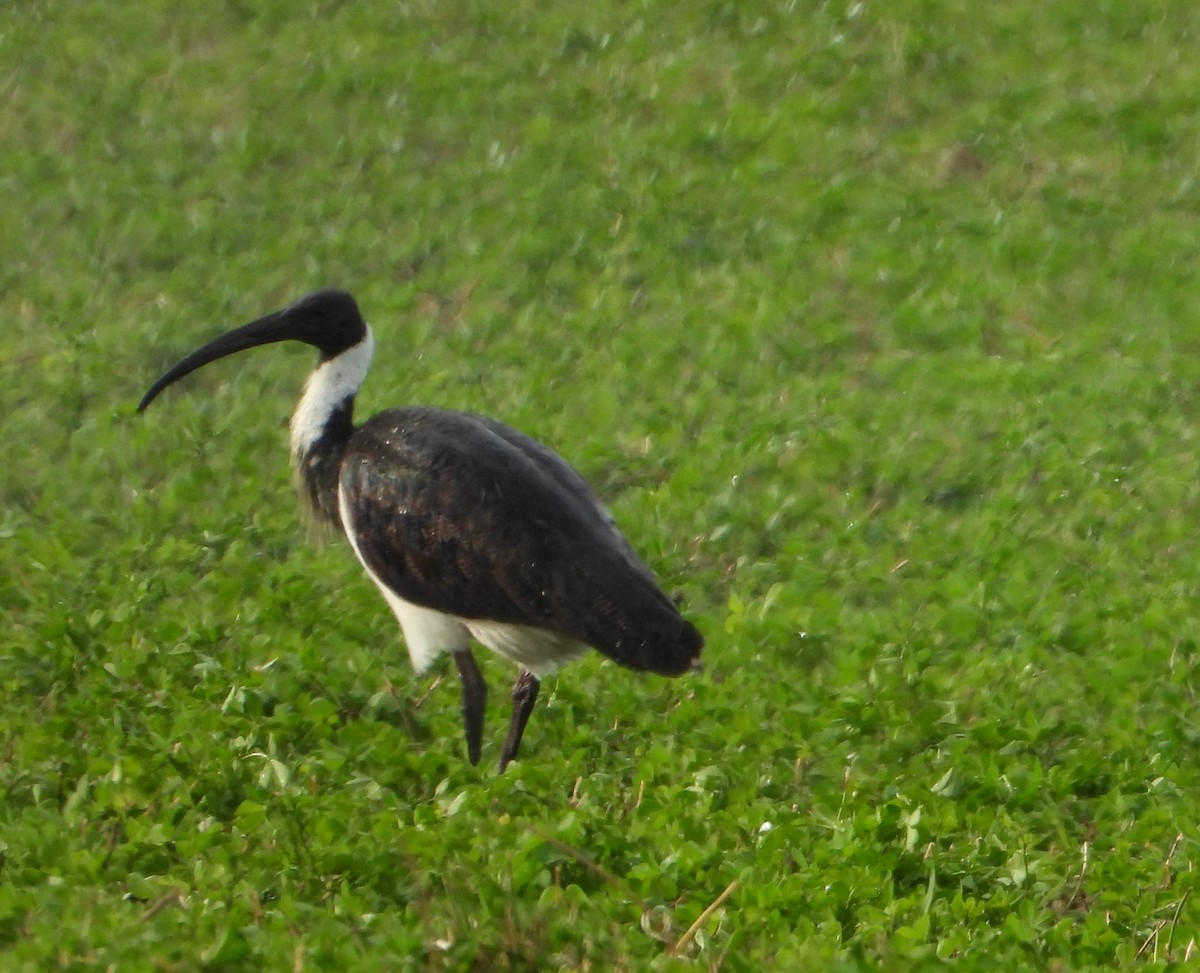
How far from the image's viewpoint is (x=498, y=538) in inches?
240

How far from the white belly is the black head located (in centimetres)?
61

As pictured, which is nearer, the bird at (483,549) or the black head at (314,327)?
the bird at (483,549)

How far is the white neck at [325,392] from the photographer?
681 centimetres

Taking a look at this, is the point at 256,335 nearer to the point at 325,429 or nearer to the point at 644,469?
the point at 325,429

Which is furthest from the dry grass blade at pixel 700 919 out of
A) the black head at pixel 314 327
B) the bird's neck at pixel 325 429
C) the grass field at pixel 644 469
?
the black head at pixel 314 327

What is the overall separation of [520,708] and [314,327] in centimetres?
159

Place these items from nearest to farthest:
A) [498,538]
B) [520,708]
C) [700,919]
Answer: [700,919], [498,538], [520,708]

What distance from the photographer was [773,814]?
221 inches

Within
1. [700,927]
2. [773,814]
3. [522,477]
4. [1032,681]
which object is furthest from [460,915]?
[1032,681]

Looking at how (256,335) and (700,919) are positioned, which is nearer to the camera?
(700,919)

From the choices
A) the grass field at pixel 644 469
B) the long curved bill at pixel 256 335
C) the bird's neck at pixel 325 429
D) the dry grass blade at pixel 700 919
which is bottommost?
the grass field at pixel 644 469

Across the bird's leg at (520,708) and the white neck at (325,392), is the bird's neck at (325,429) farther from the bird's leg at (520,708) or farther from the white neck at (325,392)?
the bird's leg at (520,708)

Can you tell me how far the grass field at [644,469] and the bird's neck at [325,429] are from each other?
22.7 inches

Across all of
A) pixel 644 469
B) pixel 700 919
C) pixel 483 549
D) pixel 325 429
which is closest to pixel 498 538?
pixel 483 549
